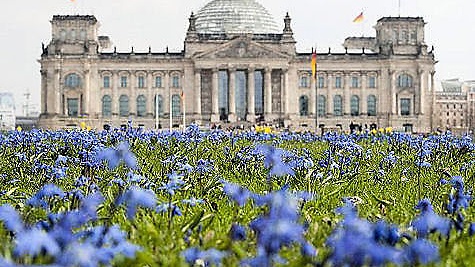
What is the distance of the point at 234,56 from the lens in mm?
97125

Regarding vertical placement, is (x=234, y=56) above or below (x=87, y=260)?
above

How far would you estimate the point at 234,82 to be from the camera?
324 ft

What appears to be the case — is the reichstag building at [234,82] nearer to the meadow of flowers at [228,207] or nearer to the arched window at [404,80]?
the arched window at [404,80]

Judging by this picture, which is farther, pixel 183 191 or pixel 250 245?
pixel 183 191

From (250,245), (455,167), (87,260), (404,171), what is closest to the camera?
(87,260)

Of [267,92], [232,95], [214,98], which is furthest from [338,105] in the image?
[214,98]

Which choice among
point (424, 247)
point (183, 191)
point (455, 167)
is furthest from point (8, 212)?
point (455, 167)

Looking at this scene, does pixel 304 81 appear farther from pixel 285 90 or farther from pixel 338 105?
pixel 338 105

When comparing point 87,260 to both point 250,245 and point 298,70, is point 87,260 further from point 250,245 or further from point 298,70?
point 298,70

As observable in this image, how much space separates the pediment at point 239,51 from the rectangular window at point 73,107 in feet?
55.1

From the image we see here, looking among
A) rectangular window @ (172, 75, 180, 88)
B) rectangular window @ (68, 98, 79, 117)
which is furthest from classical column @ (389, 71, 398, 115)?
rectangular window @ (68, 98, 79, 117)

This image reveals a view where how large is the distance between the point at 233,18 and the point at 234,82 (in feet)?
57.7

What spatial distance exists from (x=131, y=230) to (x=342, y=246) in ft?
9.78

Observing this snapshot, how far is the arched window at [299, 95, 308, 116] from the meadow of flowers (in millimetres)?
79170
